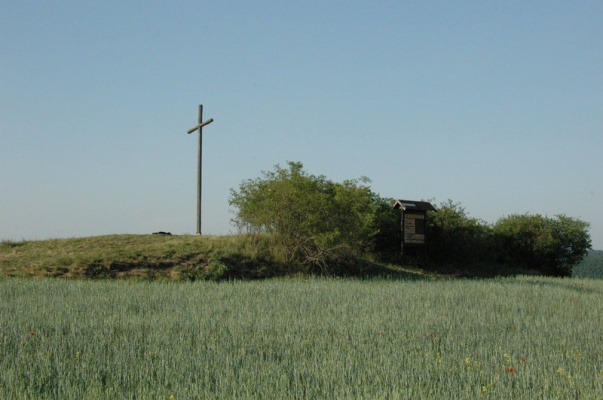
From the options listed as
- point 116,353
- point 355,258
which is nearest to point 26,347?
point 116,353

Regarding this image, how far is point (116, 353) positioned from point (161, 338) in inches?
47.0

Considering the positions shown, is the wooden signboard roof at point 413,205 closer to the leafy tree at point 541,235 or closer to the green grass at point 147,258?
the green grass at point 147,258

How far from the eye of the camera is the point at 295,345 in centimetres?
893

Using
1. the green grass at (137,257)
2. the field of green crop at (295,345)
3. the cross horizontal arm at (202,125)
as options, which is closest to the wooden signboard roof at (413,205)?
the green grass at (137,257)

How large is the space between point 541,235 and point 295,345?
2838cm

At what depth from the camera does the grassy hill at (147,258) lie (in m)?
20.8

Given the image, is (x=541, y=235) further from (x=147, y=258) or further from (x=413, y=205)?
(x=147, y=258)

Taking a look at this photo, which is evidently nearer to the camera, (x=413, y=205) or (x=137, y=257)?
(x=137, y=257)

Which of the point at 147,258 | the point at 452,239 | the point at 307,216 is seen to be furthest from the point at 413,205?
the point at 147,258

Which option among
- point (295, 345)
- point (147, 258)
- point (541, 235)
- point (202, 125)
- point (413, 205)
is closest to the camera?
point (295, 345)

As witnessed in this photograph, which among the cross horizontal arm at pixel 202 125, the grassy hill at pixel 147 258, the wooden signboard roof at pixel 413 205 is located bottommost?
the grassy hill at pixel 147 258

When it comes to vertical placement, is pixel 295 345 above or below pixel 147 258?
below

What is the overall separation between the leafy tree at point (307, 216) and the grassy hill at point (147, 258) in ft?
2.65

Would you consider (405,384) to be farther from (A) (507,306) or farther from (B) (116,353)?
(A) (507,306)
